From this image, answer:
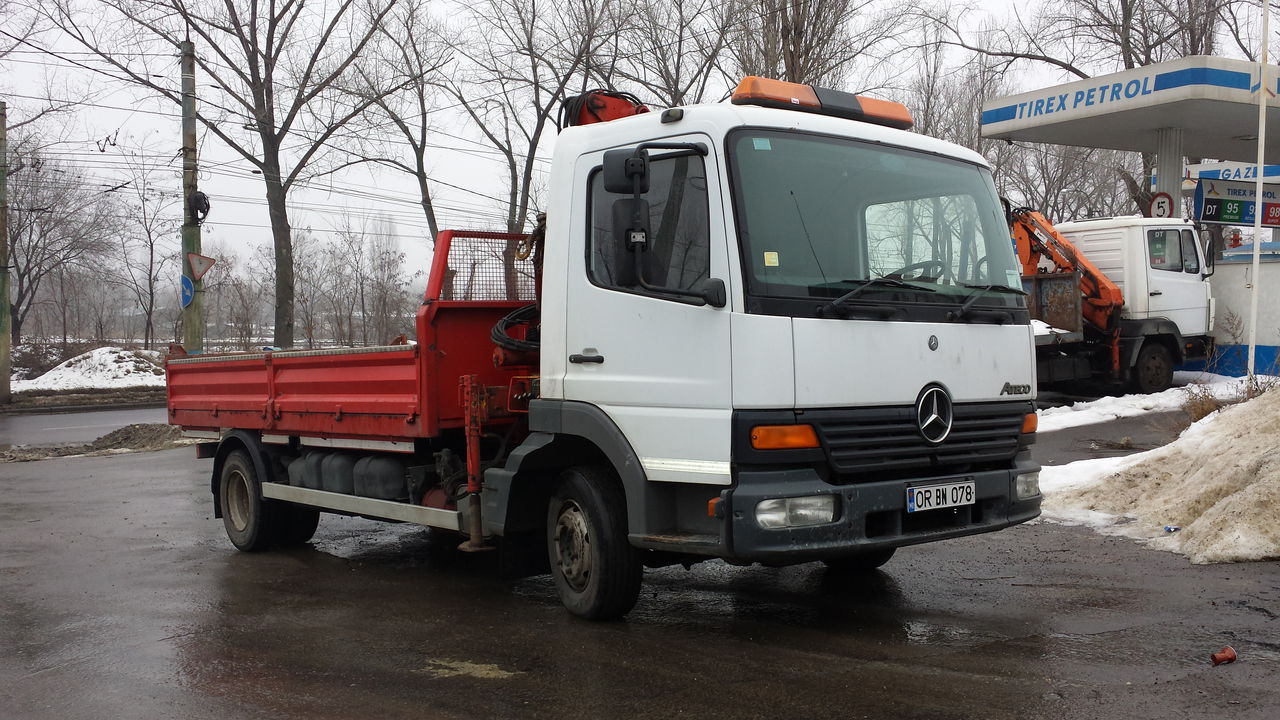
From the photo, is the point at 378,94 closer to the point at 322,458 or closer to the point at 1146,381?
the point at 1146,381

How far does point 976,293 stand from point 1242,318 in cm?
1364

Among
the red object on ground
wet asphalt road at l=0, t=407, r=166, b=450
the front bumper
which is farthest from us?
wet asphalt road at l=0, t=407, r=166, b=450

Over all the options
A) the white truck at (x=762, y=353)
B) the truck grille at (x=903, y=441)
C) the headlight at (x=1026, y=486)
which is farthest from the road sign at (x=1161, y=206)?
the truck grille at (x=903, y=441)

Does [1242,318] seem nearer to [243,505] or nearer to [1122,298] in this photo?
[1122,298]

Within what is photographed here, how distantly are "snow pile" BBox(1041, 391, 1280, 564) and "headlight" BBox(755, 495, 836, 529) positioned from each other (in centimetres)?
315

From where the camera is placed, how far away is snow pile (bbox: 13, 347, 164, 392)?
29.8 metres

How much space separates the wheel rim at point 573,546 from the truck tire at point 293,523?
3418 millimetres

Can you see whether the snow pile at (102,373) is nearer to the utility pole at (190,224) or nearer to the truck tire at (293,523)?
the utility pole at (190,224)

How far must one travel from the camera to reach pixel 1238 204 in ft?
63.4

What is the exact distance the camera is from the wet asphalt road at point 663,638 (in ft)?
14.3

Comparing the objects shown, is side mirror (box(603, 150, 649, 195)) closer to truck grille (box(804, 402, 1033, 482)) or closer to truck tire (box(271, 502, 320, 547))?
truck grille (box(804, 402, 1033, 482))

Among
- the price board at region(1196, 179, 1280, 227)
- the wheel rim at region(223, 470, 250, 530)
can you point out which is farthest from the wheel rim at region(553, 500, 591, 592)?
the price board at region(1196, 179, 1280, 227)

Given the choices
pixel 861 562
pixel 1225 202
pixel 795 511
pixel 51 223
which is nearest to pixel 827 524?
pixel 795 511

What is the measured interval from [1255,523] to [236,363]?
23.9 ft
